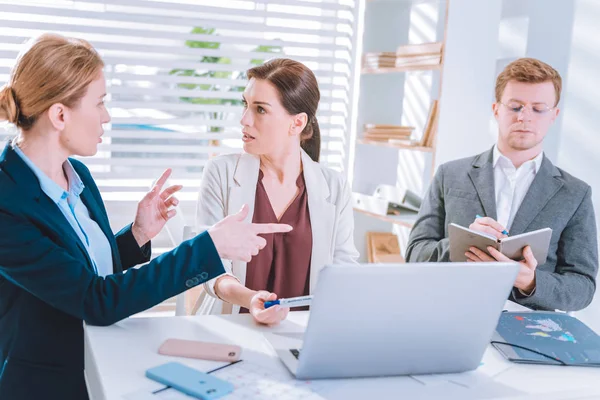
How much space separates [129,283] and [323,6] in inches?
106

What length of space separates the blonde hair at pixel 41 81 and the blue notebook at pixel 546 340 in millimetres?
1116

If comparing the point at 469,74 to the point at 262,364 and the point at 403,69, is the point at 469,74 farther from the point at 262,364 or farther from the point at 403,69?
the point at 262,364

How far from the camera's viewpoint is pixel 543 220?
2135 millimetres

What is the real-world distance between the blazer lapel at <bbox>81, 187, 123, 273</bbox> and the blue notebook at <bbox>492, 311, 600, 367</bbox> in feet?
3.14

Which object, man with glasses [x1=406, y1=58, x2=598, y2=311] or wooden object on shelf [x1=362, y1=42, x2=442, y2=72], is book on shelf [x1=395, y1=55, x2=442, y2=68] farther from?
man with glasses [x1=406, y1=58, x2=598, y2=311]

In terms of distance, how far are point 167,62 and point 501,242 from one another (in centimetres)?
222

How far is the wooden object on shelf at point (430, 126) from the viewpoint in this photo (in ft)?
10.8

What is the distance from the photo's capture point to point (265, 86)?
215cm

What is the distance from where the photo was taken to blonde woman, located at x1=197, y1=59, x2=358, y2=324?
212cm

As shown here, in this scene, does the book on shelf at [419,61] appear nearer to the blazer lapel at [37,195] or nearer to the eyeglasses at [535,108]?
the eyeglasses at [535,108]

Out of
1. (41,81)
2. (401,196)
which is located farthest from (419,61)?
(41,81)

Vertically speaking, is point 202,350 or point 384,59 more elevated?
point 384,59

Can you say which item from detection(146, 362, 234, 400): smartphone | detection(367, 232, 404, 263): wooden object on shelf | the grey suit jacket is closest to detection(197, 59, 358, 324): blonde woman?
the grey suit jacket

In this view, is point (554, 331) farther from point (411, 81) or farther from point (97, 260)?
point (411, 81)
